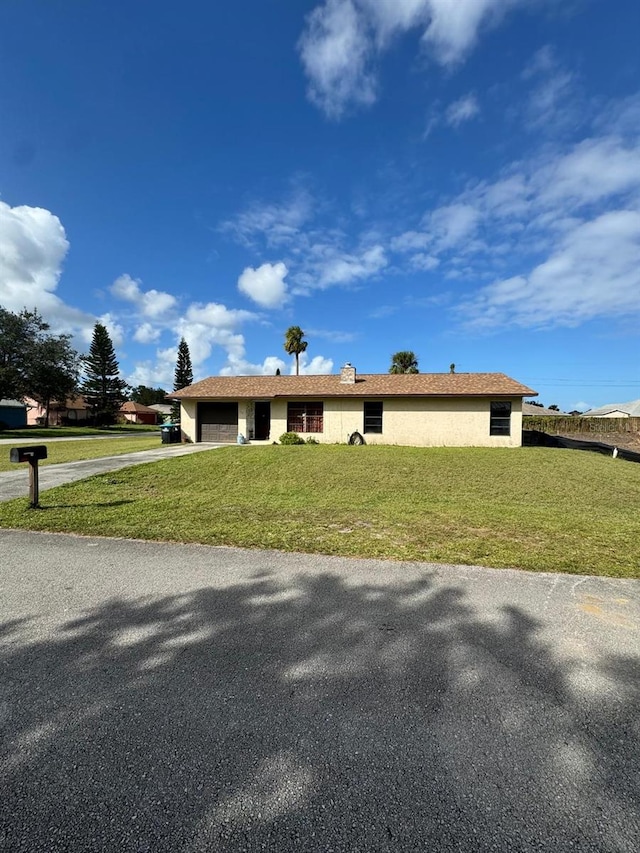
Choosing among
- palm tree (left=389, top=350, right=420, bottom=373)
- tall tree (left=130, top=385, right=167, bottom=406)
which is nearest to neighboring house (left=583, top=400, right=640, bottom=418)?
palm tree (left=389, top=350, right=420, bottom=373)

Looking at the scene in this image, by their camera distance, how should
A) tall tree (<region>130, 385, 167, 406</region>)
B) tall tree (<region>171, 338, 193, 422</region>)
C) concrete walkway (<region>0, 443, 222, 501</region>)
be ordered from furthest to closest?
1. tall tree (<region>130, 385, 167, 406</region>)
2. tall tree (<region>171, 338, 193, 422</region>)
3. concrete walkway (<region>0, 443, 222, 501</region>)

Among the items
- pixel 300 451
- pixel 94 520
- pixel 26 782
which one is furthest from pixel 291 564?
pixel 300 451

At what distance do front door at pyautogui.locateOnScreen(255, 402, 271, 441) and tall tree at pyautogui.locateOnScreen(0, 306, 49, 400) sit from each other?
93.6 ft

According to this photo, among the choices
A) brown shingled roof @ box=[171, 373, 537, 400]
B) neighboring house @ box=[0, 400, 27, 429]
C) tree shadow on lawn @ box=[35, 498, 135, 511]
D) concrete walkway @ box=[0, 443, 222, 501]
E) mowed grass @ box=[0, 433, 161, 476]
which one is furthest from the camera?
neighboring house @ box=[0, 400, 27, 429]

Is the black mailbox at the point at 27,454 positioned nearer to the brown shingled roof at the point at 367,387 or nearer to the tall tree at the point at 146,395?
the brown shingled roof at the point at 367,387

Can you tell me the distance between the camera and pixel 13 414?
143 ft

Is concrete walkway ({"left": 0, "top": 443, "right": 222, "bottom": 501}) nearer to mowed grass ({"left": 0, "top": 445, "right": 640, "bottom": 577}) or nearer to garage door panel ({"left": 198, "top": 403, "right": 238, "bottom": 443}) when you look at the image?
mowed grass ({"left": 0, "top": 445, "right": 640, "bottom": 577})

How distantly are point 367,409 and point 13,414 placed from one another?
142 feet

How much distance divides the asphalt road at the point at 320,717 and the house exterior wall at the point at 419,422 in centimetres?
1515

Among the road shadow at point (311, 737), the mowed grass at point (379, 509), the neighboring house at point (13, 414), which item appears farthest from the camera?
the neighboring house at point (13, 414)

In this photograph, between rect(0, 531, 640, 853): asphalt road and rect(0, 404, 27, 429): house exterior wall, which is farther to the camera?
rect(0, 404, 27, 429): house exterior wall

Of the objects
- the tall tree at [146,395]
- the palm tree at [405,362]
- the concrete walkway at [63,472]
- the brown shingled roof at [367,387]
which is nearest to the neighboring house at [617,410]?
the palm tree at [405,362]

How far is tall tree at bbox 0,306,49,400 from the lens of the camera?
118 feet

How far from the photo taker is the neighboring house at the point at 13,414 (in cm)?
4210
